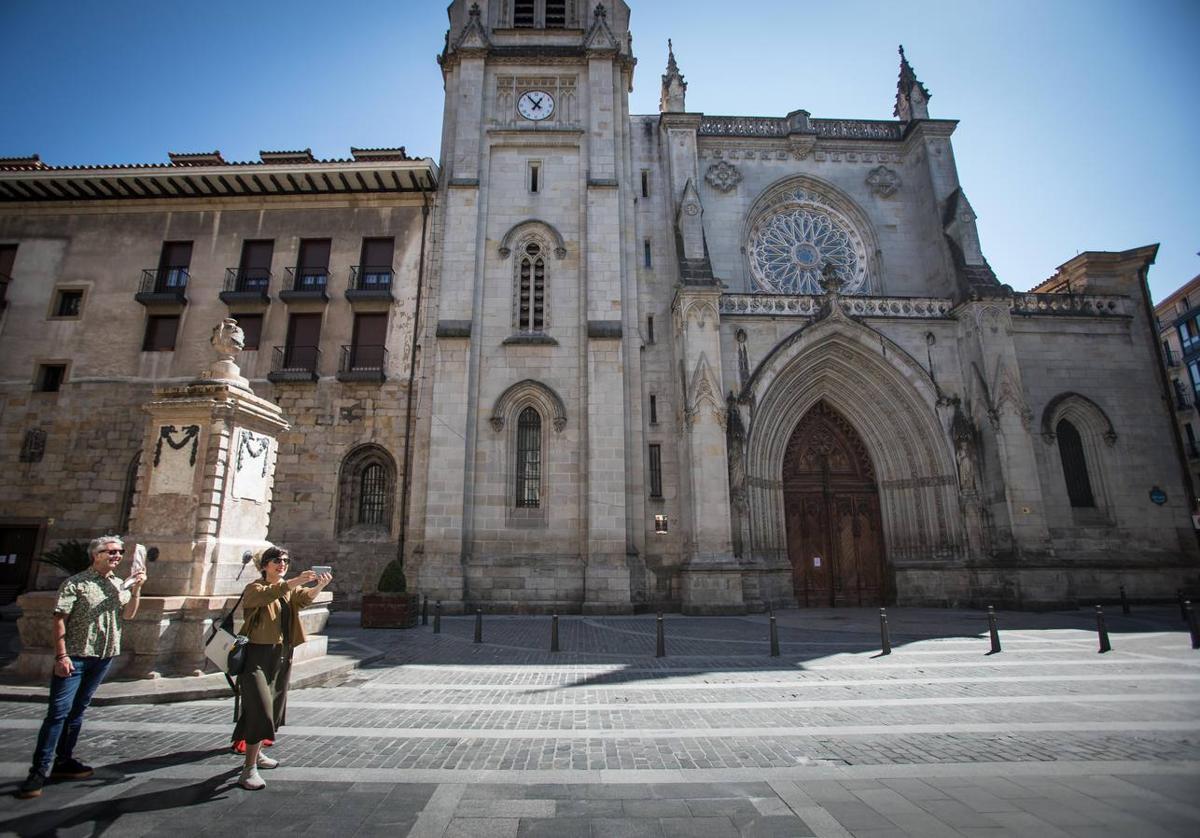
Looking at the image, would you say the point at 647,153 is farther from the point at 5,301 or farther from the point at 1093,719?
the point at 5,301

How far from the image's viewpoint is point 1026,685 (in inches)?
301

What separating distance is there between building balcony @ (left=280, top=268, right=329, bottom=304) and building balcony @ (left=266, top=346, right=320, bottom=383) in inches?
67.2

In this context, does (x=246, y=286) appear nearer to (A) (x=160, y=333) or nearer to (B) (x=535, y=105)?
(A) (x=160, y=333)

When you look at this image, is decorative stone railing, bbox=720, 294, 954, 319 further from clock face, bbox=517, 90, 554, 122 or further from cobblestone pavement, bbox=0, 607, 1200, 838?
cobblestone pavement, bbox=0, 607, 1200, 838

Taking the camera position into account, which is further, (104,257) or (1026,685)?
(104,257)

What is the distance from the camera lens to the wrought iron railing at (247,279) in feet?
65.4

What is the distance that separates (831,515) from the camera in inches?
744

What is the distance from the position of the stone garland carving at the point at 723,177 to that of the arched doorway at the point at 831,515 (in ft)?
30.6

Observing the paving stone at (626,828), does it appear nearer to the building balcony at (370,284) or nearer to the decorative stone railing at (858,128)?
the building balcony at (370,284)

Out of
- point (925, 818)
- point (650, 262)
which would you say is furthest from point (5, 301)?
point (925, 818)

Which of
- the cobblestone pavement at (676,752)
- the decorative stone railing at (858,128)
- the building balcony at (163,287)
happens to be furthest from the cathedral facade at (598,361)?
the cobblestone pavement at (676,752)

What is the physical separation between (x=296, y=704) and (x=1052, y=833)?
7.23m

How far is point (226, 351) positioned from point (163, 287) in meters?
15.5

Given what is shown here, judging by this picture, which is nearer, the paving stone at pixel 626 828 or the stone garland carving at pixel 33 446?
the paving stone at pixel 626 828
